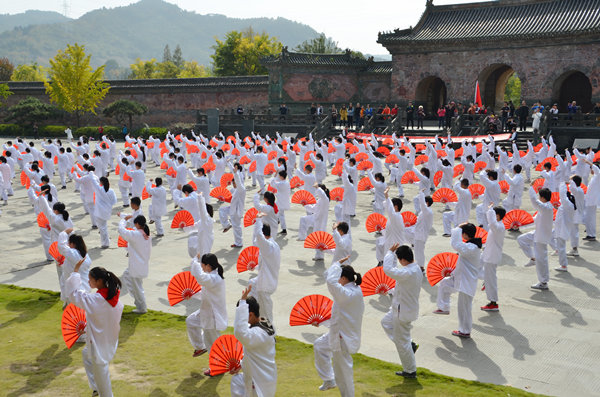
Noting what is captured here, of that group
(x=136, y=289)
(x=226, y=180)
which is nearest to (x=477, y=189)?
(x=226, y=180)

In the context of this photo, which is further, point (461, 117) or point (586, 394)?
point (461, 117)

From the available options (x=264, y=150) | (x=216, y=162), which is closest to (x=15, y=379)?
(x=216, y=162)

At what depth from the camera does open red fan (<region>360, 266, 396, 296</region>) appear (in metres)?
7.17

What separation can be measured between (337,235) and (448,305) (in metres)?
1.87

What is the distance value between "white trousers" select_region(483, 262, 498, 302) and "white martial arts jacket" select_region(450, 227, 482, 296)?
3.47ft

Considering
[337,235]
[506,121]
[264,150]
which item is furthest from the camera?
[506,121]

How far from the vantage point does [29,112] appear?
41.6m

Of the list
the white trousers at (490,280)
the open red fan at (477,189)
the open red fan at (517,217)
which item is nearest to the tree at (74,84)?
the open red fan at (477,189)

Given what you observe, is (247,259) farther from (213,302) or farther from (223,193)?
(223,193)

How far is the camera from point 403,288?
6.60m

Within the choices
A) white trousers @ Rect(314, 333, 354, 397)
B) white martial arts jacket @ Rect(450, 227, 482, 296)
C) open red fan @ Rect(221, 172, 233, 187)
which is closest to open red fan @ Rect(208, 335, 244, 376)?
white trousers @ Rect(314, 333, 354, 397)

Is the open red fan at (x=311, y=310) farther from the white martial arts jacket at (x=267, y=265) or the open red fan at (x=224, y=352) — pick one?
the white martial arts jacket at (x=267, y=265)

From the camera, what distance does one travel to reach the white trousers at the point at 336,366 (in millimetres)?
5914

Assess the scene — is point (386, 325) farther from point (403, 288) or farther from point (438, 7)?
point (438, 7)
